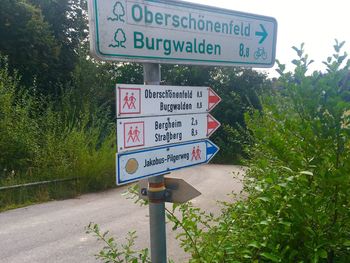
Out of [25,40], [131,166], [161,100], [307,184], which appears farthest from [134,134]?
[25,40]

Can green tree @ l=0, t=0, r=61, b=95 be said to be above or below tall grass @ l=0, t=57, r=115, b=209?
above

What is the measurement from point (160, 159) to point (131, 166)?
0.21 m

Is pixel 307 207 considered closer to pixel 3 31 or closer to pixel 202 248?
pixel 202 248

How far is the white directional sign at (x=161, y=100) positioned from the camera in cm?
183

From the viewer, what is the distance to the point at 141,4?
1851 millimetres

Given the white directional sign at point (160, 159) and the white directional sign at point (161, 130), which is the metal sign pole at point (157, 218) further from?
the white directional sign at point (161, 130)

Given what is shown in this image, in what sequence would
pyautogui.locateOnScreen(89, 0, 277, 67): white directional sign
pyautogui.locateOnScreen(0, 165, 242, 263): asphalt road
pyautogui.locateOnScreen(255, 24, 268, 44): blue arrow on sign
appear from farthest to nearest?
pyautogui.locateOnScreen(0, 165, 242, 263): asphalt road
pyautogui.locateOnScreen(255, 24, 268, 44): blue arrow on sign
pyautogui.locateOnScreen(89, 0, 277, 67): white directional sign

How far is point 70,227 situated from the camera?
7164 mm

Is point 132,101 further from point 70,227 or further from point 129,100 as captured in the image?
point 70,227

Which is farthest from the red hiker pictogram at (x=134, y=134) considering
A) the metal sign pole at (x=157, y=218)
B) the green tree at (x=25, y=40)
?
the green tree at (x=25, y=40)

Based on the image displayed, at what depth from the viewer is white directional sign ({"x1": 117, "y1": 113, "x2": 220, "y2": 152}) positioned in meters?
1.83

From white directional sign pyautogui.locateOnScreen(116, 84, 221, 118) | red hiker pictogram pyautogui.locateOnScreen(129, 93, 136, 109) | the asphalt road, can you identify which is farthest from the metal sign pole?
the asphalt road

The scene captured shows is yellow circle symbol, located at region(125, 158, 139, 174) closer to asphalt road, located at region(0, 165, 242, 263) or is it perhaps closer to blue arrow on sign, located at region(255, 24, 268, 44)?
blue arrow on sign, located at region(255, 24, 268, 44)

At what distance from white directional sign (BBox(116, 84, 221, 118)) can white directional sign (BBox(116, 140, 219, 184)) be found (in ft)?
0.64
